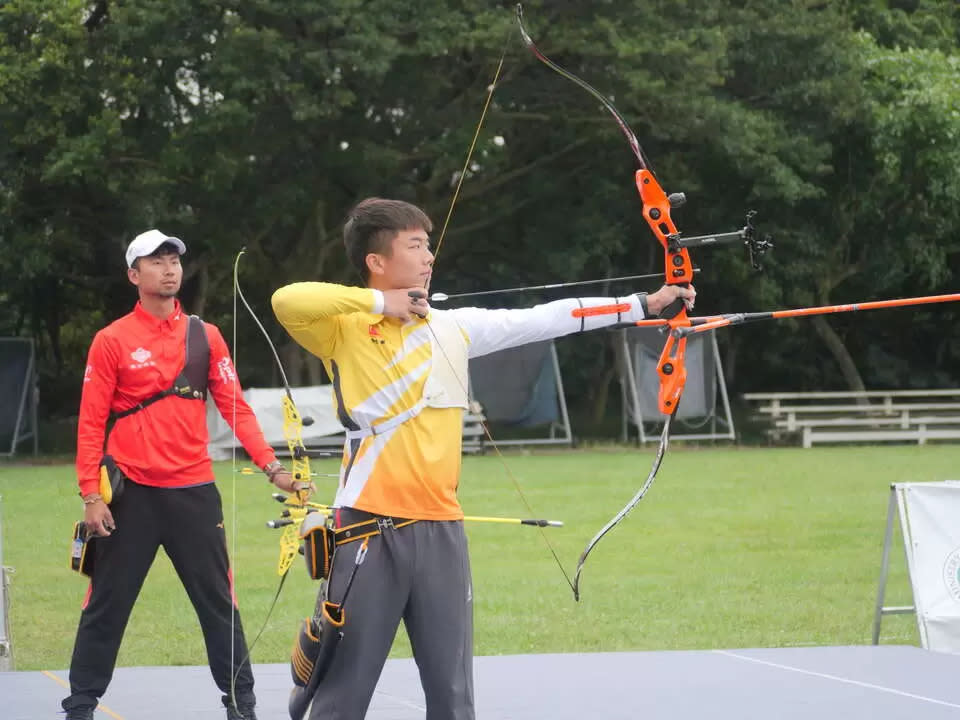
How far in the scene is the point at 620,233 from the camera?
25.3 metres

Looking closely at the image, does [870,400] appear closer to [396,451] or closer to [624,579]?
[624,579]

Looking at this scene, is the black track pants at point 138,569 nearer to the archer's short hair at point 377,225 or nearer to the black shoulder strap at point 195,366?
the black shoulder strap at point 195,366

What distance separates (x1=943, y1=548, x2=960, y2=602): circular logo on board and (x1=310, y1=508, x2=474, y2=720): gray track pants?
412cm

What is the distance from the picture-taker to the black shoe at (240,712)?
4.96 meters

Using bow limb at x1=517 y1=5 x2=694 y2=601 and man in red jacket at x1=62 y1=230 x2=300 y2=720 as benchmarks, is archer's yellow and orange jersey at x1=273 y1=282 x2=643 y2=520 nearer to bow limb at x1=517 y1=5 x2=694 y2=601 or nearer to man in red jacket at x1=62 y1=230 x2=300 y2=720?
bow limb at x1=517 y1=5 x2=694 y2=601

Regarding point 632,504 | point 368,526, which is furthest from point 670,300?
point 368,526

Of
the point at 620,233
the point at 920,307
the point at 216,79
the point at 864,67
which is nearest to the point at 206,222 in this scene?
the point at 216,79

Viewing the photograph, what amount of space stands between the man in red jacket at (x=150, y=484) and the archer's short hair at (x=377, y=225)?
130 centimetres

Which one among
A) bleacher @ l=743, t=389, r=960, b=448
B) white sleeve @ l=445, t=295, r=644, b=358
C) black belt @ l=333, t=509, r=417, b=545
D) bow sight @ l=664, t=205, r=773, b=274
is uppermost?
bow sight @ l=664, t=205, r=773, b=274

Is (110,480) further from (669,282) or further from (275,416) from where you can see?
(275,416)

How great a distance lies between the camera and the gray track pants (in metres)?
3.57

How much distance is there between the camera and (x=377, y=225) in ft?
12.3

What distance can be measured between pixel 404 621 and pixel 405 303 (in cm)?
76

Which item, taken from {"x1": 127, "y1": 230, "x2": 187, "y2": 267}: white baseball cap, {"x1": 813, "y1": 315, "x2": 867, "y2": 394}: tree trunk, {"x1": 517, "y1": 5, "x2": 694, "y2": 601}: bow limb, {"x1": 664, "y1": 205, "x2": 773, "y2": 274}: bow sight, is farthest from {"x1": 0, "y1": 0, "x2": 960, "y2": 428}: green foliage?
{"x1": 664, "y1": 205, "x2": 773, "y2": 274}: bow sight
